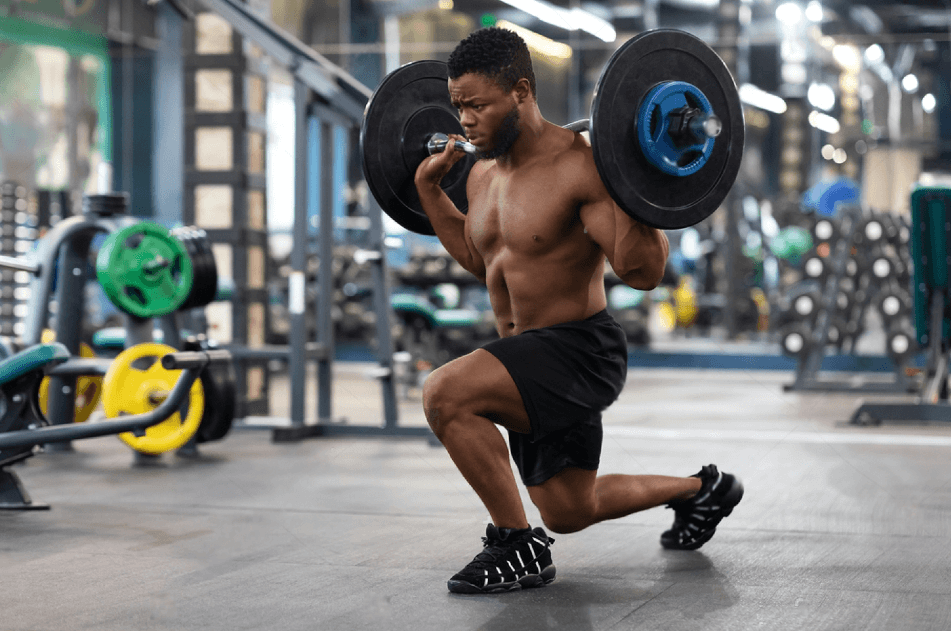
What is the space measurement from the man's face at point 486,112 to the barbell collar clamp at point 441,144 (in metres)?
0.08

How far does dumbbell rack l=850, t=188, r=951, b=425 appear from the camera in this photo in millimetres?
5047

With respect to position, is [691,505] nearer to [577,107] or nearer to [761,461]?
[761,461]

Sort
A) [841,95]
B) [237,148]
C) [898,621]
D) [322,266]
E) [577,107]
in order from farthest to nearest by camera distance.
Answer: [577,107], [841,95], [237,148], [322,266], [898,621]

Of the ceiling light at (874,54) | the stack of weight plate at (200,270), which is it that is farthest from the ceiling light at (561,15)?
the stack of weight plate at (200,270)

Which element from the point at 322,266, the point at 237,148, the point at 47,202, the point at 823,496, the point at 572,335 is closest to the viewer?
the point at 572,335

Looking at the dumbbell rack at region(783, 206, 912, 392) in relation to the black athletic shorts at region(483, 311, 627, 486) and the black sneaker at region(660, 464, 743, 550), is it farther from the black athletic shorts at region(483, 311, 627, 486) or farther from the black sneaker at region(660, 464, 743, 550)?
the black athletic shorts at region(483, 311, 627, 486)

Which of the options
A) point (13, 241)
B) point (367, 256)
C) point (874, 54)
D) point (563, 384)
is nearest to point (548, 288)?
point (563, 384)

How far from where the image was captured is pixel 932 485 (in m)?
3.58

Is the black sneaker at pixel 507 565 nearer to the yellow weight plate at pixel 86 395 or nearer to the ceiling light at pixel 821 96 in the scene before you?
the yellow weight plate at pixel 86 395

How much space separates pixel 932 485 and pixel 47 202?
6.12 metres

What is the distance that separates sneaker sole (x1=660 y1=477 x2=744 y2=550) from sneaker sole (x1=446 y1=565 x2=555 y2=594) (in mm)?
454

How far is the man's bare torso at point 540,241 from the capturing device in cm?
216

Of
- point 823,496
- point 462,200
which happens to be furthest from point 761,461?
point 462,200

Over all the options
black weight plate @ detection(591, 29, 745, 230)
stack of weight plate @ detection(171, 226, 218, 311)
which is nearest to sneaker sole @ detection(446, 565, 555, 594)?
black weight plate @ detection(591, 29, 745, 230)
